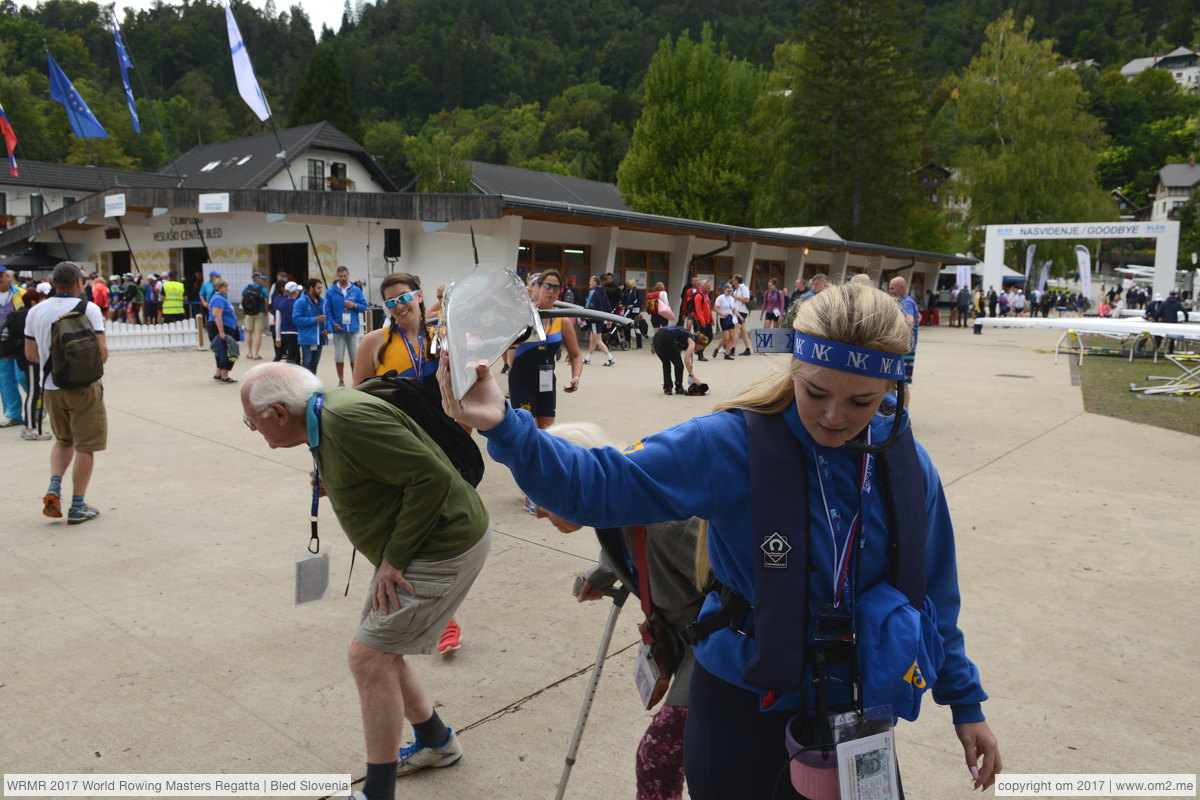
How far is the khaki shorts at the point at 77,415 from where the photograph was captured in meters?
5.70

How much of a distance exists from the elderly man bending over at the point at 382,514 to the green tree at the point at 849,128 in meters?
44.8

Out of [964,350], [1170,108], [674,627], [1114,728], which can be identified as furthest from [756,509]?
[1170,108]

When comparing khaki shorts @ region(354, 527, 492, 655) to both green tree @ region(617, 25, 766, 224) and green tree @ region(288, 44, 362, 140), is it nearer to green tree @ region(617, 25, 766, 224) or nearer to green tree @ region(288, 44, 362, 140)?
green tree @ region(617, 25, 766, 224)

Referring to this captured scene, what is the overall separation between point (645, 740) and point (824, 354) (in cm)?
146

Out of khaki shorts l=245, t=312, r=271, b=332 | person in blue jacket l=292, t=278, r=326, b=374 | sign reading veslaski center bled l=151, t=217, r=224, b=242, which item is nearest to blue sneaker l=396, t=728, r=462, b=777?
person in blue jacket l=292, t=278, r=326, b=374

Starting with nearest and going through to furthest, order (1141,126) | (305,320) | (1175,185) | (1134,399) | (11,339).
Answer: (11,339) → (305,320) → (1134,399) → (1175,185) → (1141,126)

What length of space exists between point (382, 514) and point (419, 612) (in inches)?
13.6

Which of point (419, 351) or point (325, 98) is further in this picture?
point (325, 98)

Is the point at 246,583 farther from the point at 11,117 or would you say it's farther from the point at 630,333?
the point at 11,117

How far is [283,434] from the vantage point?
2.56 meters

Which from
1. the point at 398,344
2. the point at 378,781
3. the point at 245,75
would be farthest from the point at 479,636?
the point at 245,75

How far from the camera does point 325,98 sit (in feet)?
220

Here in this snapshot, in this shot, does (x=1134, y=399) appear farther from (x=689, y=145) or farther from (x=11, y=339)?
(x=689, y=145)

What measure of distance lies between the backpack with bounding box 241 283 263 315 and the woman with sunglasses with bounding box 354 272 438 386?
11883mm
